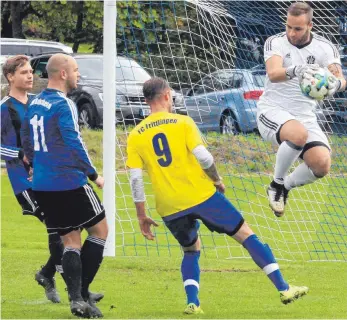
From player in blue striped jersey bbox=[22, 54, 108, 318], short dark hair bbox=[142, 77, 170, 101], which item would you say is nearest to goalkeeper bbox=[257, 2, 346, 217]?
short dark hair bbox=[142, 77, 170, 101]

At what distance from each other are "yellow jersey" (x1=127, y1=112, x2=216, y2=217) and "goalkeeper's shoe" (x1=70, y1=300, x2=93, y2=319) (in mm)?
952

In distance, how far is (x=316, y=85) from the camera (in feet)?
28.6

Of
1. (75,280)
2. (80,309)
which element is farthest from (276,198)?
(80,309)

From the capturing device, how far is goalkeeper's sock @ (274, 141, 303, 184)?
9.40 metres

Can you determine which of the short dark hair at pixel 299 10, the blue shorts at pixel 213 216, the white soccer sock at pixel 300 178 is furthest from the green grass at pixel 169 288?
the short dark hair at pixel 299 10

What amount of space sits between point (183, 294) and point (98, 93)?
12235 millimetres

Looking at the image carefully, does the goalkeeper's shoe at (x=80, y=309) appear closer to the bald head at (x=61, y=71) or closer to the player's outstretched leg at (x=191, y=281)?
the player's outstretched leg at (x=191, y=281)

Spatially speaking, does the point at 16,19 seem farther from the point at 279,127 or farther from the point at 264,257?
the point at 264,257

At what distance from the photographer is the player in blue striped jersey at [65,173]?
25.8ft

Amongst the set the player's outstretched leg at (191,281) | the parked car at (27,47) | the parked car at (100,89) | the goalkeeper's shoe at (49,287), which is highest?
the player's outstretched leg at (191,281)

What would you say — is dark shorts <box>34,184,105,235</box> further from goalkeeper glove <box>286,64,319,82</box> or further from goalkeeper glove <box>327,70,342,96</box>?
goalkeeper glove <box>327,70,342,96</box>

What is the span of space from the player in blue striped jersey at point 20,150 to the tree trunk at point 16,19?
22665 mm

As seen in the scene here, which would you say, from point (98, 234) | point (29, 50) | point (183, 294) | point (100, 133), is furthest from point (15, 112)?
point (29, 50)

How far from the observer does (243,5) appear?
12.8 metres
